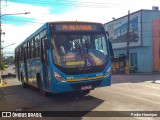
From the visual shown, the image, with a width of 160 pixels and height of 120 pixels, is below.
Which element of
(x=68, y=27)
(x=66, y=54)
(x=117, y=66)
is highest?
(x=68, y=27)

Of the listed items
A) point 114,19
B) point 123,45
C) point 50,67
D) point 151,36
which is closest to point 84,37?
point 50,67

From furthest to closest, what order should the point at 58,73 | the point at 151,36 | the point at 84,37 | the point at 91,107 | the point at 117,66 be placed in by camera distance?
the point at 117,66 < the point at 151,36 < the point at 84,37 < the point at 58,73 < the point at 91,107

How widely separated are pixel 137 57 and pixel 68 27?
114ft

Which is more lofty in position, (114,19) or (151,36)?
(114,19)

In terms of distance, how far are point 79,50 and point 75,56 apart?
349mm

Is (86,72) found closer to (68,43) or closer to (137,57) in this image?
(68,43)

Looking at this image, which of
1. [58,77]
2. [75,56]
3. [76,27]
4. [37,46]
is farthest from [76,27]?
[37,46]

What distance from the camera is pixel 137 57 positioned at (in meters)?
45.7

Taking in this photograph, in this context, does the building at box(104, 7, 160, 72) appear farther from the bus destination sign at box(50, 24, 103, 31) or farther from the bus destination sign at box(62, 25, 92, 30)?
the bus destination sign at box(62, 25, 92, 30)

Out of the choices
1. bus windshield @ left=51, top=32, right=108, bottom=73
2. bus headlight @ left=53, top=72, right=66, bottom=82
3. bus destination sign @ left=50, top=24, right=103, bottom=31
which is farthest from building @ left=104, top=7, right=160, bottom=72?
bus headlight @ left=53, top=72, right=66, bottom=82

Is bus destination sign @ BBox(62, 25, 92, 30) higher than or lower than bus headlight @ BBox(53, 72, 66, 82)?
higher

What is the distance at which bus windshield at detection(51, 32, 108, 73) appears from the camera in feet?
38.6

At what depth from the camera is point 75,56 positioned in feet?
39.0

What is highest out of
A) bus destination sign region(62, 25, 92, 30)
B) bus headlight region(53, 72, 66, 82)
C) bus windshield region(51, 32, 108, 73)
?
bus destination sign region(62, 25, 92, 30)
